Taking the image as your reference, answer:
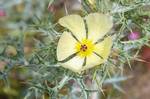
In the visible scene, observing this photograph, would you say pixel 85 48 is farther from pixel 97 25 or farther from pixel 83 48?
pixel 97 25

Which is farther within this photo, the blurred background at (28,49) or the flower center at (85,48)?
the blurred background at (28,49)

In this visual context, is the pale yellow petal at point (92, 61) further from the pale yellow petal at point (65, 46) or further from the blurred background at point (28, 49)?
the blurred background at point (28, 49)

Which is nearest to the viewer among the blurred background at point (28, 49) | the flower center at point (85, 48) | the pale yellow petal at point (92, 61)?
the pale yellow petal at point (92, 61)

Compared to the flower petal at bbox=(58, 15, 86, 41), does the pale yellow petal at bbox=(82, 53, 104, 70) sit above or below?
below

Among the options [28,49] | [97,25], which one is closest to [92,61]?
[97,25]

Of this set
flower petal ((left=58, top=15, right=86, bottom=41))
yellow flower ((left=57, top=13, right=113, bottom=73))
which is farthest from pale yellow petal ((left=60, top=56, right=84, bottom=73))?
flower petal ((left=58, top=15, right=86, bottom=41))

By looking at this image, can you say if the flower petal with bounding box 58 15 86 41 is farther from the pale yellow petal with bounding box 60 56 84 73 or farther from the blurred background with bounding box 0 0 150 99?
the blurred background with bounding box 0 0 150 99

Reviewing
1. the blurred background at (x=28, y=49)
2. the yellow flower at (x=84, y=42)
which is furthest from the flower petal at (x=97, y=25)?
the blurred background at (x=28, y=49)

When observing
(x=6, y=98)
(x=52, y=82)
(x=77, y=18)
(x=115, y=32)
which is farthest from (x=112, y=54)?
(x=6, y=98)
